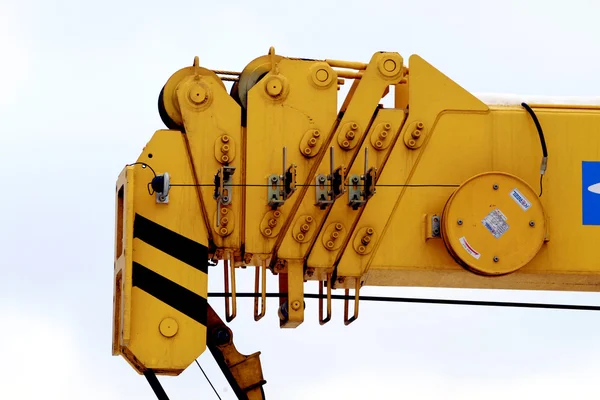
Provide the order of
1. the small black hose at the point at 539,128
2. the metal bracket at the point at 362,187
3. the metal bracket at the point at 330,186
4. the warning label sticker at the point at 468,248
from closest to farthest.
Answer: the metal bracket at the point at 330,186
the metal bracket at the point at 362,187
the warning label sticker at the point at 468,248
the small black hose at the point at 539,128

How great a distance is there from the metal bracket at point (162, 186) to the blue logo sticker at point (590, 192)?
2502mm

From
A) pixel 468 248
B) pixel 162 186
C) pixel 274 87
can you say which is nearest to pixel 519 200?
pixel 468 248

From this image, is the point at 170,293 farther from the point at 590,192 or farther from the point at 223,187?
the point at 590,192

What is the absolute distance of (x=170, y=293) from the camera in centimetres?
953

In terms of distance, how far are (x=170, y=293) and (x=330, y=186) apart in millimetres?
1126

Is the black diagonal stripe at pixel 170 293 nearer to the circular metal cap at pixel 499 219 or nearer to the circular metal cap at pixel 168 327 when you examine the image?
the circular metal cap at pixel 168 327

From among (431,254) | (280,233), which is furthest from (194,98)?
(431,254)

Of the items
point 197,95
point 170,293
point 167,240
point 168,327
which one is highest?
point 197,95

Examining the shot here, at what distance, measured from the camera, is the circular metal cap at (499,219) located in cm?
968

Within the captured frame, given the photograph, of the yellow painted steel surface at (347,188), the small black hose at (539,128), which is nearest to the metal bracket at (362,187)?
the yellow painted steel surface at (347,188)

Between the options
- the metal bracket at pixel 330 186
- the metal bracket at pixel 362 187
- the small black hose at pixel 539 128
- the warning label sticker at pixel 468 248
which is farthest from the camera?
the small black hose at pixel 539 128

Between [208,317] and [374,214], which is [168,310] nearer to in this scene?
[208,317]

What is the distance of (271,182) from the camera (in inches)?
379

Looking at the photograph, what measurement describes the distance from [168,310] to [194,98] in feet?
4.15
